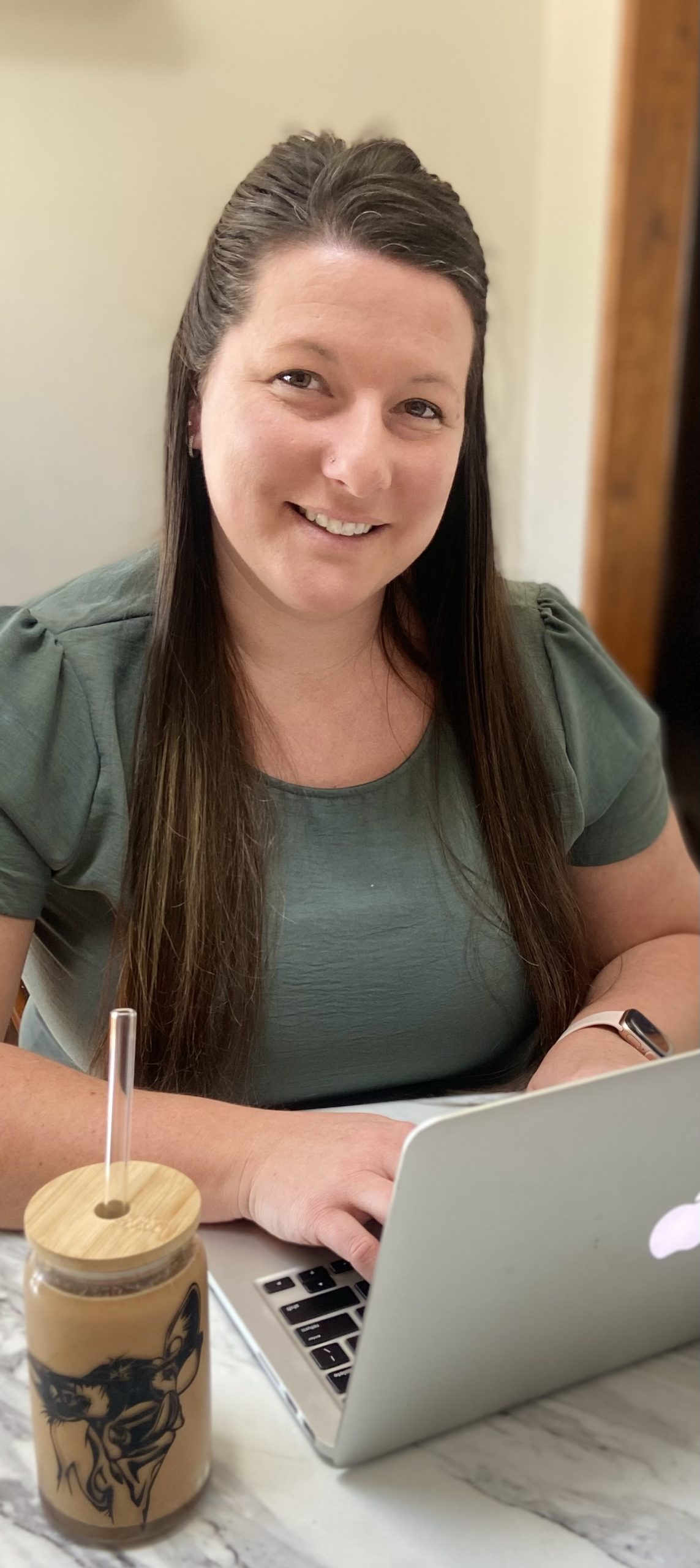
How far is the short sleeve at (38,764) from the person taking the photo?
3.06 feet

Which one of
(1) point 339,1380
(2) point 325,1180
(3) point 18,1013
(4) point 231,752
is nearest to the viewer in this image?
(1) point 339,1380

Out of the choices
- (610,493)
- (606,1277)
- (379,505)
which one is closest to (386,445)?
(379,505)

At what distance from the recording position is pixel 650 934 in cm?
120

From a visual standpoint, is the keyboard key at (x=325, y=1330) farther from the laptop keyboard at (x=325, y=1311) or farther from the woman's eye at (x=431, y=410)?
the woman's eye at (x=431, y=410)

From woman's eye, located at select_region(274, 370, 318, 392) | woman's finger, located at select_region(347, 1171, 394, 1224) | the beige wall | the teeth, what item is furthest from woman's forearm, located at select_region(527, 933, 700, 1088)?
the beige wall

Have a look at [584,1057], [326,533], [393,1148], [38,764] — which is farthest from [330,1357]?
[326,533]

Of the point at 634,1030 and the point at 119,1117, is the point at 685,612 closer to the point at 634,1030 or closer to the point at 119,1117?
the point at 634,1030

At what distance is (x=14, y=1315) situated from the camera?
68cm

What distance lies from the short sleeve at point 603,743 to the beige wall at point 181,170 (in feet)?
3.00

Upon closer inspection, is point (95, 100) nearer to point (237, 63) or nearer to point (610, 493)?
point (237, 63)

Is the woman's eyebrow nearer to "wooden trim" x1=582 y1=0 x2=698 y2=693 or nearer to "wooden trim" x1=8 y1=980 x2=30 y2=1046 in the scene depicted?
"wooden trim" x1=8 y1=980 x2=30 y2=1046

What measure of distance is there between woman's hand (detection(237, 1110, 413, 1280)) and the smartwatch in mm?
257

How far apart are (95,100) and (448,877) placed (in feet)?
5.86

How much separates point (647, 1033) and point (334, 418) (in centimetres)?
53
